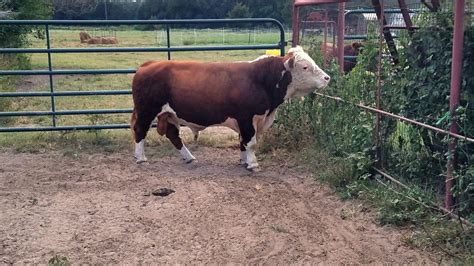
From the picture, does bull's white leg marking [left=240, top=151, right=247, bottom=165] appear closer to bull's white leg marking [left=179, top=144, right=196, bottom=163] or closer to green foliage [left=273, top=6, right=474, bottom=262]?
bull's white leg marking [left=179, top=144, right=196, bottom=163]

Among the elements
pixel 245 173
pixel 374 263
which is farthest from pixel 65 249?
pixel 245 173

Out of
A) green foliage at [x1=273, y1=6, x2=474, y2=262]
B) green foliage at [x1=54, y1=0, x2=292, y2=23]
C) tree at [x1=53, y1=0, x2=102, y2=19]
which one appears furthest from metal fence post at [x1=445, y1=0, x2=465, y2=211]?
green foliage at [x1=54, y1=0, x2=292, y2=23]

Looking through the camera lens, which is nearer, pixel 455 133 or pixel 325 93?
pixel 455 133

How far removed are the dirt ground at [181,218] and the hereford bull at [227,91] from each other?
52 cm

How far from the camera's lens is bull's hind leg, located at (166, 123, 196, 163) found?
711 centimetres

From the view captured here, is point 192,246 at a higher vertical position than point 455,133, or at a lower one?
lower

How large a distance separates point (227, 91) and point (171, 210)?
183cm

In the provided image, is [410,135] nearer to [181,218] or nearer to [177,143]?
[181,218]

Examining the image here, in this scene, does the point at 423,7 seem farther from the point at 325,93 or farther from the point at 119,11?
the point at 119,11

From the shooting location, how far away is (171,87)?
6.82m

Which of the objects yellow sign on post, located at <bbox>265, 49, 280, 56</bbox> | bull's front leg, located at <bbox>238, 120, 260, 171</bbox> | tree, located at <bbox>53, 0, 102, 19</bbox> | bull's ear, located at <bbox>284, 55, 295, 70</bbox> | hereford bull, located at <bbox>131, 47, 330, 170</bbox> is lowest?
bull's front leg, located at <bbox>238, 120, 260, 171</bbox>

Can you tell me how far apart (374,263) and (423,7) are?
2.29 metres

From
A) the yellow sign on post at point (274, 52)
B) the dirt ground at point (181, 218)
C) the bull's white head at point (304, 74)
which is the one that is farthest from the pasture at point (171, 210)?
the yellow sign on post at point (274, 52)

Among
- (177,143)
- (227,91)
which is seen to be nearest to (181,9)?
(177,143)
